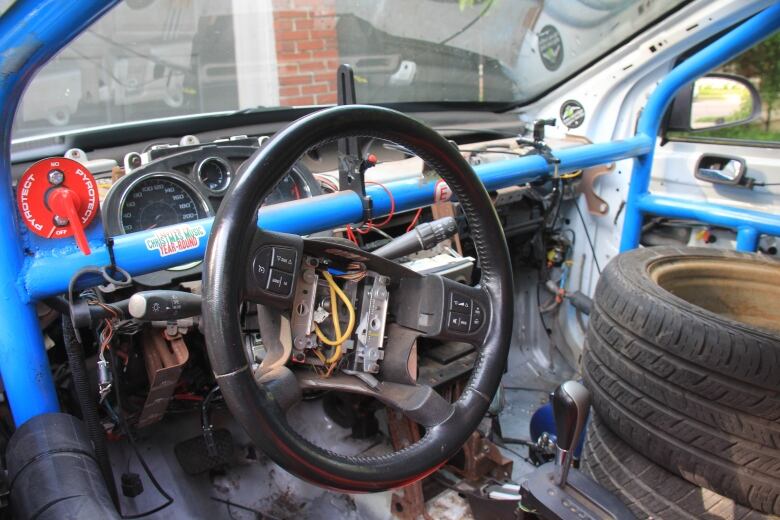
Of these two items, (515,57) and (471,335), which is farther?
(515,57)

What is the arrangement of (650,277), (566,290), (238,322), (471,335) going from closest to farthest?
(238,322)
(471,335)
(650,277)
(566,290)

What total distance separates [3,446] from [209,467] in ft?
2.12

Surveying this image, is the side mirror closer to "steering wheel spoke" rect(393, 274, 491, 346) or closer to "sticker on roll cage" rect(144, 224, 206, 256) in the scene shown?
"steering wheel spoke" rect(393, 274, 491, 346)

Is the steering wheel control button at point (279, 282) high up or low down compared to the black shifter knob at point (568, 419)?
up

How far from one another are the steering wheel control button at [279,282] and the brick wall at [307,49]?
182cm

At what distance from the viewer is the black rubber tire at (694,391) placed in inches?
46.8

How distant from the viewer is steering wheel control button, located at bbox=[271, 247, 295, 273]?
38.3 inches

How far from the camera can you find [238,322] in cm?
86

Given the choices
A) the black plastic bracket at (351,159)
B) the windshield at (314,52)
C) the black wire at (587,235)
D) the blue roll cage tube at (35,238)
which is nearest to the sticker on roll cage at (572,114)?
the windshield at (314,52)

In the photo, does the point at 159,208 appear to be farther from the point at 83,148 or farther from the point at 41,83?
the point at 41,83

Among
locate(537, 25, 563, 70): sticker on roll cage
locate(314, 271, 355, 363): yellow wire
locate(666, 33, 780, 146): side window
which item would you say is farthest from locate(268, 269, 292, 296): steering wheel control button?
locate(537, 25, 563, 70): sticker on roll cage

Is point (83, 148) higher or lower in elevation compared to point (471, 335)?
higher

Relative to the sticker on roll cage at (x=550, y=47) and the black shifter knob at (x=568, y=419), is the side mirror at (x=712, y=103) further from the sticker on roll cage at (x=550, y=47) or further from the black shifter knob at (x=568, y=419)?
the black shifter knob at (x=568, y=419)

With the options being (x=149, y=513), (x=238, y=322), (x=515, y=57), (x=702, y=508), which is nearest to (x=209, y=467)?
(x=149, y=513)
